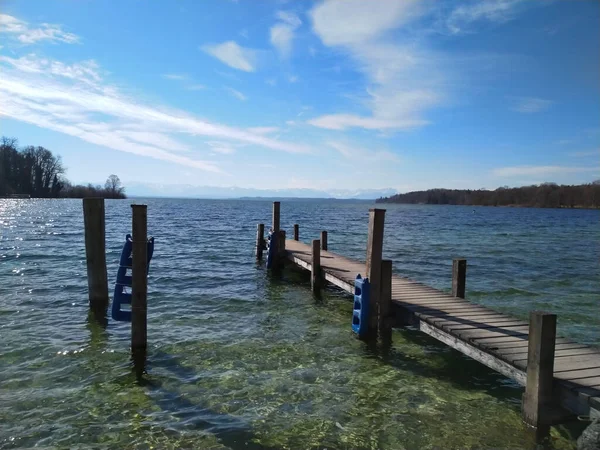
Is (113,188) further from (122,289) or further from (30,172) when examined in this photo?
(122,289)

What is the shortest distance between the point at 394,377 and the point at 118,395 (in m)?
4.53

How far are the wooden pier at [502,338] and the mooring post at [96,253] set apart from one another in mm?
6153

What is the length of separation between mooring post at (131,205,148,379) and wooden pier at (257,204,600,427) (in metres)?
4.58

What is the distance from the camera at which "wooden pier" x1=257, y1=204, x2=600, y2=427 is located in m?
5.32

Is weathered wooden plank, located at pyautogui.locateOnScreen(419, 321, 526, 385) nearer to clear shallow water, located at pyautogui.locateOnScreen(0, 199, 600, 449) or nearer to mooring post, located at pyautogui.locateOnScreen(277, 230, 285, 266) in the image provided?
clear shallow water, located at pyautogui.locateOnScreen(0, 199, 600, 449)

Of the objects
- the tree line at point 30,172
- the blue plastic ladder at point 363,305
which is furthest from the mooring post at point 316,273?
the tree line at point 30,172

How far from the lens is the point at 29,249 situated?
22.1 metres

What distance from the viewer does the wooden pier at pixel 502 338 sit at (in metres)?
5.32

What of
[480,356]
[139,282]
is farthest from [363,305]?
[139,282]

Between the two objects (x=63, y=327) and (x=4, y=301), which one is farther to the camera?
(x=4, y=301)

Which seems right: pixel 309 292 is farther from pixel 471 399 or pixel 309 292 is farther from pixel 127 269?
pixel 471 399

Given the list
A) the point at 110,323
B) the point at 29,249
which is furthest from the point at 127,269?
the point at 29,249

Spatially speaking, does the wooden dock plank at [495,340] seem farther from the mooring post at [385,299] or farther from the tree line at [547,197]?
the tree line at [547,197]

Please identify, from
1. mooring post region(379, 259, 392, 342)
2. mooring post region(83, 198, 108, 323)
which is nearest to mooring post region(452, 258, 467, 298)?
mooring post region(379, 259, 392, 342)
